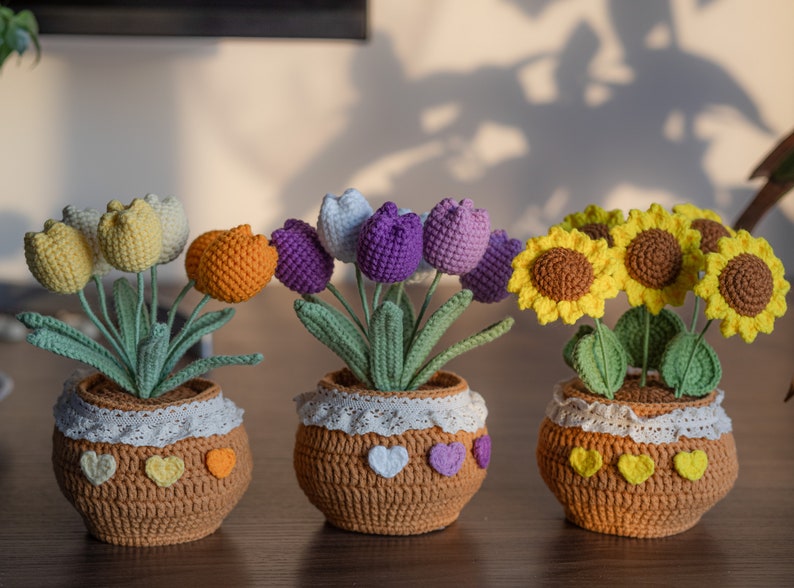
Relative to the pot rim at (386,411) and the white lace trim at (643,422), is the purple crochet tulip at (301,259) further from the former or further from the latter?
the white lace trim at (643,422)

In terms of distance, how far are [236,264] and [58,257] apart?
9 centimetres

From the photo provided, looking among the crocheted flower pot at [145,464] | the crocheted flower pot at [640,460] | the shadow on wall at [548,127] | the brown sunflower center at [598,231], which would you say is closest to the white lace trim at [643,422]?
the crocheted flower pot at [640,460]

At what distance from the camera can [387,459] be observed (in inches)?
22.1

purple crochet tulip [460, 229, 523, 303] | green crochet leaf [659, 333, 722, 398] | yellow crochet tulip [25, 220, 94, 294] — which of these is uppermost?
yellow crochet tulip [25, 220, 94, 294]

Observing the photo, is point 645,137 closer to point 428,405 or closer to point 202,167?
point 202,167

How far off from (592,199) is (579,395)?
1.41 meters

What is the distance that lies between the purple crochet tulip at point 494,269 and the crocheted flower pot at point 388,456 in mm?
65

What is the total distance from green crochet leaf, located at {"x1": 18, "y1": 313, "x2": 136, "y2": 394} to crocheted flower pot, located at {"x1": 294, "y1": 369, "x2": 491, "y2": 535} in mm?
109

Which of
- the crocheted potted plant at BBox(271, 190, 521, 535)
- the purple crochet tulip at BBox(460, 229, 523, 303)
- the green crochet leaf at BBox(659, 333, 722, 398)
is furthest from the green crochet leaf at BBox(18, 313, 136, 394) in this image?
the green crochet leaf at BBox(659, 333, 722, 398)

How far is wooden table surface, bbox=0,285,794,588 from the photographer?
52 centimetres

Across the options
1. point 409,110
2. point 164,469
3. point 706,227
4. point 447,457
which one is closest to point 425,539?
point 447,457

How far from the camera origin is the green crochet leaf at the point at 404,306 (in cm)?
61

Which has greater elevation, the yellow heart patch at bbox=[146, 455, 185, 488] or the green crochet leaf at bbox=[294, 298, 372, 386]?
the green crochet leaf at bbox=[294, 298, 372, 386]

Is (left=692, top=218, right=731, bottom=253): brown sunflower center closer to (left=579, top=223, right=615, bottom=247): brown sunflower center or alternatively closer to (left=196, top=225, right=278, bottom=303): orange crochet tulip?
(left=579, top=223, right=615, bottom=247): brown sunflower center
